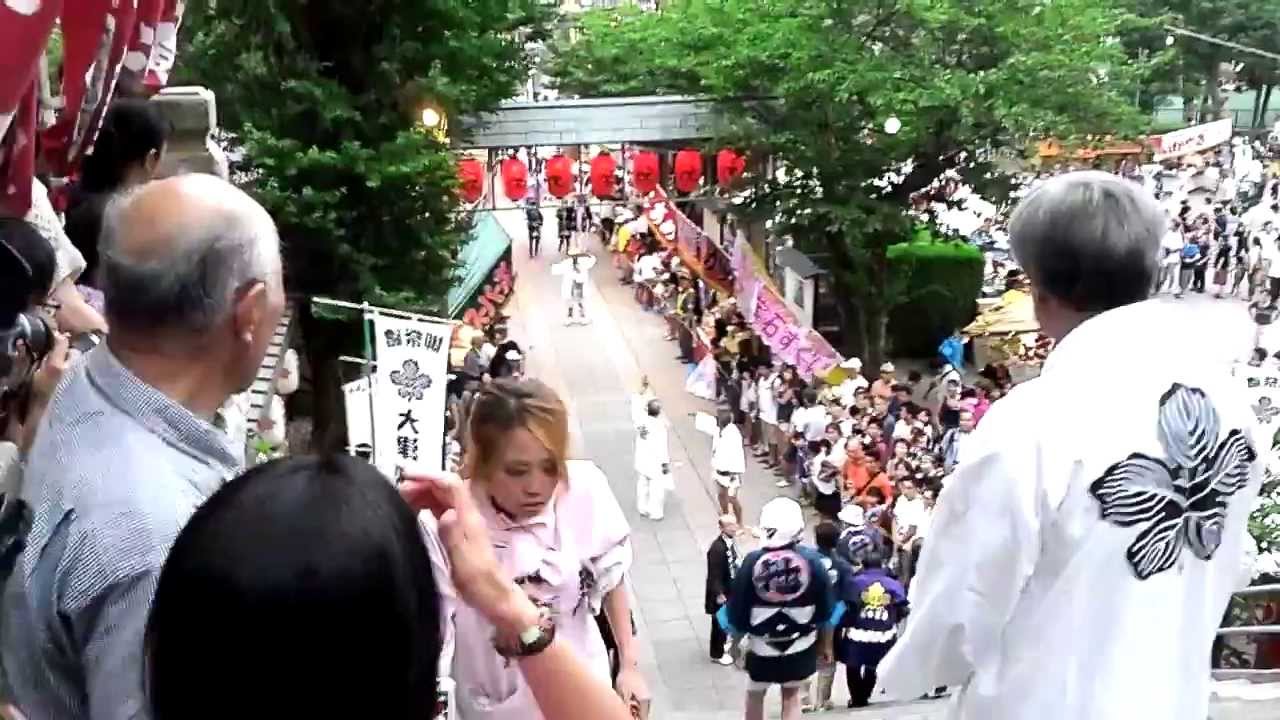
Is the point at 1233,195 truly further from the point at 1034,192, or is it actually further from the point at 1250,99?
the point at 1034,192

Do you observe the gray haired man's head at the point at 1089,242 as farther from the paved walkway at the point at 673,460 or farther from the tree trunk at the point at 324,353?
the tree trunk at the point at 324,353

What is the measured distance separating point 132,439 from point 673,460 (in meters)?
13.6

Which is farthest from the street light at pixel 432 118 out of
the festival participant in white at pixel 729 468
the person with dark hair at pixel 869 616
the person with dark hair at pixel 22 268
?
the person with dark hair at pixel 22 268

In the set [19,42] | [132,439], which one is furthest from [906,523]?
[132,439]

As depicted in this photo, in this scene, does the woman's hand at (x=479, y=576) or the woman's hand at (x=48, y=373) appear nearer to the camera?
the woman's hand at (x=479, y=576)

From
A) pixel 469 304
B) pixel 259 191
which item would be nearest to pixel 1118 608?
pixel 259 191

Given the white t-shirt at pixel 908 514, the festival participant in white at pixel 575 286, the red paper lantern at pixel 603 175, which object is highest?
the red paper lantern at pixel 603 175

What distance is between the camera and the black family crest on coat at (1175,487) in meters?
2.41

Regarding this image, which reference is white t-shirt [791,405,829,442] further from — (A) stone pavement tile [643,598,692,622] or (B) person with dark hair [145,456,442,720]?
(B) person with dark hair [145,456,442,720]

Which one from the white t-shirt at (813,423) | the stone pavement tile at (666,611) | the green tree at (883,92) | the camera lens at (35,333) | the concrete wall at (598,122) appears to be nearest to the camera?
the camera lens at (35,333)

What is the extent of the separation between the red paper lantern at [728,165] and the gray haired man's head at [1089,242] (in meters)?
14.4

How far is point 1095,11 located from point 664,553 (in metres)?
9.63

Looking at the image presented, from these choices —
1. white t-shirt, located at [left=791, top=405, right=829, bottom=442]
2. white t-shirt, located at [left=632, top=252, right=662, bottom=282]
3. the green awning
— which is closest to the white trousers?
white t-shirt, located at [left=791, top=405, right=829, bottom=442]

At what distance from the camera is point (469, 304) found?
1841 centimetres
